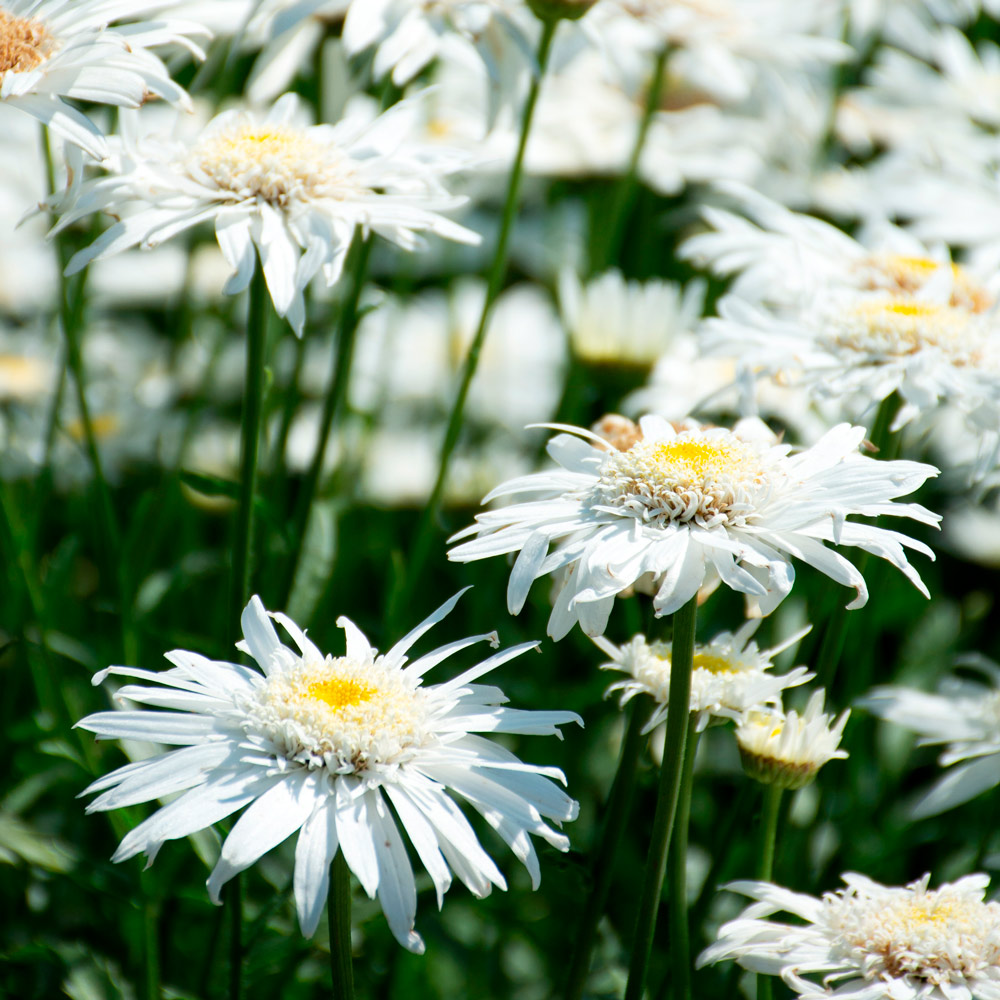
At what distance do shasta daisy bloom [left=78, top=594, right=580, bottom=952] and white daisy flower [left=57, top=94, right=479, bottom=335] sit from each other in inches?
14.4

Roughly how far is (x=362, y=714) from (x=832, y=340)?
0.81 m

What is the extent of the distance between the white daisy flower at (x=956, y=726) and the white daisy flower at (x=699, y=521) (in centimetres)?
46

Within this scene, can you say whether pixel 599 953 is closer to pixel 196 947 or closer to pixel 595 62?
pixel 196 947

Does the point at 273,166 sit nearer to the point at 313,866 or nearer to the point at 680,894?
the point at 313,866

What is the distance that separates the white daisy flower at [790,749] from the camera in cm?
105

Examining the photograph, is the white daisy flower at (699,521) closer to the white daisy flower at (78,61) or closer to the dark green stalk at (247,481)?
the dark green stalk at (247,481)

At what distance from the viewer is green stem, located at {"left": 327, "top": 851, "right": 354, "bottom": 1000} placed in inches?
34.6

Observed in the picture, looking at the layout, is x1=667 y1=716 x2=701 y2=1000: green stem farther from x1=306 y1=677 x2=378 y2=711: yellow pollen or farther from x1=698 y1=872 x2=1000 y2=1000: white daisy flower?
x1=306 y1=677 x2=378 y2=711: yellow pollen

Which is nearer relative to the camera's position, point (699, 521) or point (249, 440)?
point (699, 521)

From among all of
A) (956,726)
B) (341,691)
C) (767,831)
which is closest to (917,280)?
(956,726)

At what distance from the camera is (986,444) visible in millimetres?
1357

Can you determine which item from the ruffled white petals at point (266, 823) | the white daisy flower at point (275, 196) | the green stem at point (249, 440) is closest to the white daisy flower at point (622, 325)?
the white daisy flower at point (275, 196)

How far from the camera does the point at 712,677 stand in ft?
3.51

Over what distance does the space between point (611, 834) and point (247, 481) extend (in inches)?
20.1
